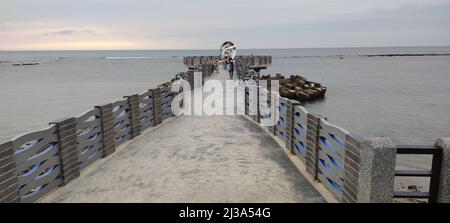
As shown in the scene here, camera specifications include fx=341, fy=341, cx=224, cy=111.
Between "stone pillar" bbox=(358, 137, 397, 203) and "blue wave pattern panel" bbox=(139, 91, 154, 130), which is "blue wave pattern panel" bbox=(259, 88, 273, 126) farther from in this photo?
"stone pillar" bbox=(358, 137, 397, 203)

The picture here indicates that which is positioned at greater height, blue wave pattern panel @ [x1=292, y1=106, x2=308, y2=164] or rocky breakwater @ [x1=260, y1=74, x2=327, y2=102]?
blue wave pattern panel @ [x1=292, y1=106, x2=308, y2=164]

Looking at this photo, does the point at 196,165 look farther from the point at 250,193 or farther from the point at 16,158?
the point at 16,158

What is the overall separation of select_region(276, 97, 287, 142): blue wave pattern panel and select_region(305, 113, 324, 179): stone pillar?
7.02 ft

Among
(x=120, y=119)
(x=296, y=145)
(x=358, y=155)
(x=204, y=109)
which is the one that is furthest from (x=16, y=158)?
(x=204, y=109)

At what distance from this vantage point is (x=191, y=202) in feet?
18.4

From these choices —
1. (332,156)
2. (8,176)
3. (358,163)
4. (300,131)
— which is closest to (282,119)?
(300,131)

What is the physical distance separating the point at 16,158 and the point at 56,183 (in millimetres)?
1184

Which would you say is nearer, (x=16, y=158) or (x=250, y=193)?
(x=16, y=158)

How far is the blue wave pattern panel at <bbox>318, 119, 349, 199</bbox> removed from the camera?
18.0 ft

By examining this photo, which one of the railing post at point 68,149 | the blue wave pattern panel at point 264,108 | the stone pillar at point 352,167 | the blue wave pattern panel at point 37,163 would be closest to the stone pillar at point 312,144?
the stone pillar at point 352,167

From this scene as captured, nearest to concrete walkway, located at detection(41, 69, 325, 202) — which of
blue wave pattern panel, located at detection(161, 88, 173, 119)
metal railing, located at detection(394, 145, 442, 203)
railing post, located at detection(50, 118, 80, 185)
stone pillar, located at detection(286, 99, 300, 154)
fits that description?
railing post, located at detection(50, 118, 80, 185)

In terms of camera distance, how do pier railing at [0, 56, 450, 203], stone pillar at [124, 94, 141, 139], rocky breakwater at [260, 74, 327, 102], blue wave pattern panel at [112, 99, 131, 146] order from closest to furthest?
pier railing at [0, 56, 450, 203] < blue wave pattern panel at [112, 99, 131, 146] < stone pillar at [124, 94, 141, 139] < rocky breakwater at [260, 74, 327, 102]

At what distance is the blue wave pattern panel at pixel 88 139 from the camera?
7.19 meters

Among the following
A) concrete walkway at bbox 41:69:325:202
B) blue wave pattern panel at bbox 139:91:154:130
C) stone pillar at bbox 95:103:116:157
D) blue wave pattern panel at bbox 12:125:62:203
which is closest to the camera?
blue wave pattern panel at bbox 12:125:62:203
